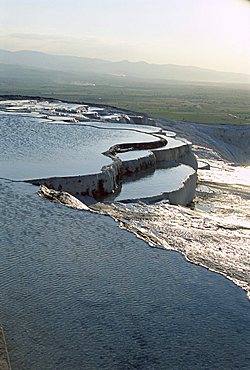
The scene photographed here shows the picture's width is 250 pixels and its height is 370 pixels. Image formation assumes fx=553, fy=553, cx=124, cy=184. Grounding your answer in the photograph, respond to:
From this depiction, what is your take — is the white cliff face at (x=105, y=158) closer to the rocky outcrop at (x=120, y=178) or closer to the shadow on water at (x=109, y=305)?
the rocky outcrop at (x=120, y=178)

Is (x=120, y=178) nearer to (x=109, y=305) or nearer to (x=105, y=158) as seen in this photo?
(x=105, y=158)

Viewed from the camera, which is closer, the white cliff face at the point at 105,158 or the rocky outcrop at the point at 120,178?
the rocky outcrop at the point at 120,178

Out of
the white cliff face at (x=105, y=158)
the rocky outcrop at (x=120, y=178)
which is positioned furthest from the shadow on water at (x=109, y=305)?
the white cliff face at (x=105, y=158)

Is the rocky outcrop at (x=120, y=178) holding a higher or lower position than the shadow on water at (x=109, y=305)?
lower

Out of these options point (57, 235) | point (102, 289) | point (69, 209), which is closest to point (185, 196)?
point (69, 209)

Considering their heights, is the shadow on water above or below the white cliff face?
above

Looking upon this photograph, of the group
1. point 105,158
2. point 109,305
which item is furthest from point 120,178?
point 109,305

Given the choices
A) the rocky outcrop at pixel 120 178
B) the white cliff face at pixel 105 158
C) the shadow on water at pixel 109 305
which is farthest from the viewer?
the white cliff face at pixel 105 158

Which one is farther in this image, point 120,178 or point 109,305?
point 120,178

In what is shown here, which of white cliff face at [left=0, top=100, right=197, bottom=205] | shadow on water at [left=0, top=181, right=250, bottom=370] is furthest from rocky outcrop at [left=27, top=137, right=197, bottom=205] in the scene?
shadow on water at [left=0, top=181, right=250, bottom=370]

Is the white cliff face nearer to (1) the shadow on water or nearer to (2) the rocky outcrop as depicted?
(2) the rocky outcrop

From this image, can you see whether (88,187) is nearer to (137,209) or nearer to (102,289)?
(137,209)
